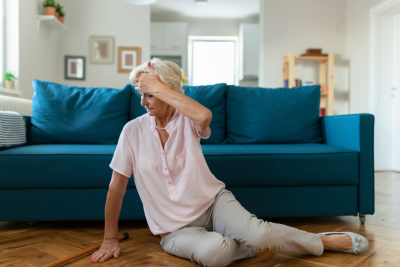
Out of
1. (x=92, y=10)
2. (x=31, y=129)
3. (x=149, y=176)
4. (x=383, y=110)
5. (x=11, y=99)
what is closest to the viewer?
(x=149, y=176)

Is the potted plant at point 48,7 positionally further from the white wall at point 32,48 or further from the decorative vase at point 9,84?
the decorative vase at point 9,84

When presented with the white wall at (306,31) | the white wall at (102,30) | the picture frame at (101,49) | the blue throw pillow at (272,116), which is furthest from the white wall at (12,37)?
the white wall at (306,31)

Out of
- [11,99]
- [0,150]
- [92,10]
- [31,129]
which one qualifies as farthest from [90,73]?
[0,150]

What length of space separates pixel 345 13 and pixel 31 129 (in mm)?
4804

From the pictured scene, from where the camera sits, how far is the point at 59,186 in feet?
5.82

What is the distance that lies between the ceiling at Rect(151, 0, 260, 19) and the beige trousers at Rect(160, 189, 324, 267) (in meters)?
5.27

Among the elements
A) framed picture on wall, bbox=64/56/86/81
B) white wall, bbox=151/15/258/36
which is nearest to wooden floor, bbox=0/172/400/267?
framed picture on wall, bbox=64/56/86/81

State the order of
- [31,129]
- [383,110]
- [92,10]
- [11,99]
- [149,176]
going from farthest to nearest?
1. [92,10]
2. [383,110]
3. [11,99]
4. [31,129]
5. [149,176]

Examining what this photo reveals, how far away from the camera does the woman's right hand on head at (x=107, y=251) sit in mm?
1384

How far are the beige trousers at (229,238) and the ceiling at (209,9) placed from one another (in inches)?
207

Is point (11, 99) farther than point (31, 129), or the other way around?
point (11, 99)

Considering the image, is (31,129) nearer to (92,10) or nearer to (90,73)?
(90,73)

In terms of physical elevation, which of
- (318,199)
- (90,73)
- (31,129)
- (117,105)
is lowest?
(318,199)

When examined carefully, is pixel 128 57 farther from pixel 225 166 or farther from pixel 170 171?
pixel 170 171
